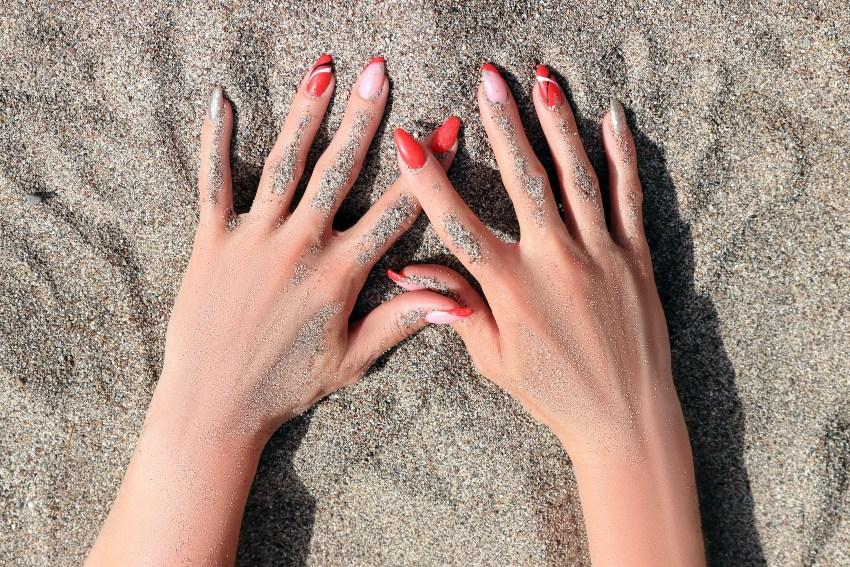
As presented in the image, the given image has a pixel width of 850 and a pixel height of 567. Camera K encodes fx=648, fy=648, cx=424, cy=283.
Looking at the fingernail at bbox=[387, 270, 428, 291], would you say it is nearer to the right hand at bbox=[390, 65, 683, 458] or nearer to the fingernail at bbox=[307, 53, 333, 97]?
the right hand at bbox=[390, 65, 683, 458]

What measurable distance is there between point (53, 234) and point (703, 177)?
1.73 metres

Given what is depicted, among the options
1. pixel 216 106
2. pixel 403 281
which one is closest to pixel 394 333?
pixel 403 281

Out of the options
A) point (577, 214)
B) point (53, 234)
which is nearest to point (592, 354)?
point (577, 214)

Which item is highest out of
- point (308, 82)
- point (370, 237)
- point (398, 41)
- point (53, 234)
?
point (398, 41)

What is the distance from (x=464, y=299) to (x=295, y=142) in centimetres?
58

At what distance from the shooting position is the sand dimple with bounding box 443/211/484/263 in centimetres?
156

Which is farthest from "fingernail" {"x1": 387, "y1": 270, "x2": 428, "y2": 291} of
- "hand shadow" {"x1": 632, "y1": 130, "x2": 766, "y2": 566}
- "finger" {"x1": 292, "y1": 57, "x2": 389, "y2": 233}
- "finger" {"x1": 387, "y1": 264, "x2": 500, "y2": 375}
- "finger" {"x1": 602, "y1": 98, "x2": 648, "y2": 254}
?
"hand shadow" {"x1": 632, "y1": 130, "x2": 766, "y2": 566}

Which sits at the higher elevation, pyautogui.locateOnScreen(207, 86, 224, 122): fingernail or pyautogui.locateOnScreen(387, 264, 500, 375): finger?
pyautogui.locateOnScreen(207, 86, 224, 122): fingernail

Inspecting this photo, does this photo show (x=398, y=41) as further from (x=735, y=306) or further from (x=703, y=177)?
(x=735, y=306)

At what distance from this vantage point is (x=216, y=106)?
165cm

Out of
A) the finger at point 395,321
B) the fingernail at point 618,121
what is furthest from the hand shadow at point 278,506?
the fingernail at point 618,121

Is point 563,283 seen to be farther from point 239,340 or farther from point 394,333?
point 239,340

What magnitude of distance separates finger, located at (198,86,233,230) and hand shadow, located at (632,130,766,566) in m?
1.10

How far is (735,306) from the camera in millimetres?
1724
